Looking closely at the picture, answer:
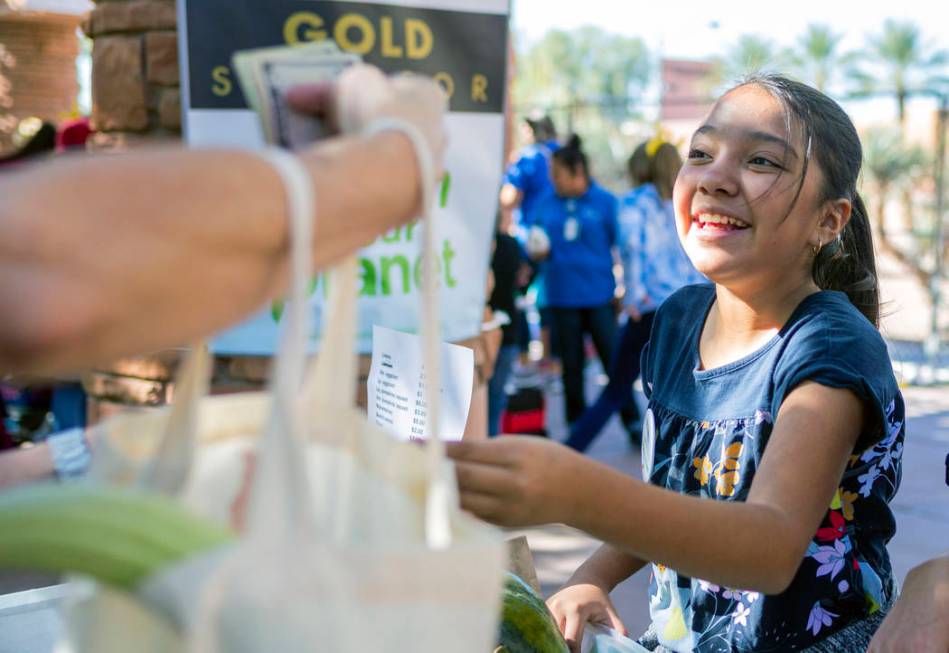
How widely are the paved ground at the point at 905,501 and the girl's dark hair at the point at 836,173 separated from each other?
1.05 feet

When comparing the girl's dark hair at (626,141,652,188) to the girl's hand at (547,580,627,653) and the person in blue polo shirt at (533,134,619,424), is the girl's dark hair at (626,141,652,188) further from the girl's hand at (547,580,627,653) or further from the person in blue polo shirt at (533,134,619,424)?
the girl's hand at (547,580,627,653)

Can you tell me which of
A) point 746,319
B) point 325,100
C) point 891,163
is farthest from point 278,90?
point 891,163

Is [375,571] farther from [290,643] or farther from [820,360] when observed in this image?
[820,360]

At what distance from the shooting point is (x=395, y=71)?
2.77 m

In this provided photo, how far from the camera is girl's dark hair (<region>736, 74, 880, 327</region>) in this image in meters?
1.72

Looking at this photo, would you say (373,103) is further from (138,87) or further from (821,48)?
(821,48)

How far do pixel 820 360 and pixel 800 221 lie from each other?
32 centimetres

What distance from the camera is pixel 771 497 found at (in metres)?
1.33

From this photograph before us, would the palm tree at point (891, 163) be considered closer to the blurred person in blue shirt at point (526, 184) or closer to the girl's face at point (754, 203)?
the blurred person in blue shirt at point (526, 184)

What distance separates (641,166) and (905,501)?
9.00 feet

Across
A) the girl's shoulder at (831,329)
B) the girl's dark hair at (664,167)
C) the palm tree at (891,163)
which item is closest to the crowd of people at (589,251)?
Result: the girl's dark hair at (664,167)

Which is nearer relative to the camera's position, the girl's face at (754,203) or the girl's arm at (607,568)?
the girl's face at (754,203)

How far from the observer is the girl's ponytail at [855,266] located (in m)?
1.80

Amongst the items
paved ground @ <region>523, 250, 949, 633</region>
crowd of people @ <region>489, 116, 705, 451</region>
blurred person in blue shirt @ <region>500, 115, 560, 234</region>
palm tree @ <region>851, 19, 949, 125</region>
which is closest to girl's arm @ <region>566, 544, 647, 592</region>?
paved ground @ <region>523, 250, 949, 633</region>
